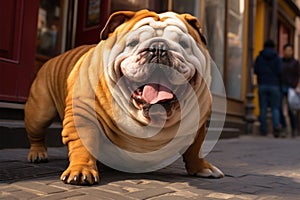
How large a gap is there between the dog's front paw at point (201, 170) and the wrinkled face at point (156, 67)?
0.55m

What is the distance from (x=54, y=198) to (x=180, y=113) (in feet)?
2.74

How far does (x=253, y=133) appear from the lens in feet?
29.7

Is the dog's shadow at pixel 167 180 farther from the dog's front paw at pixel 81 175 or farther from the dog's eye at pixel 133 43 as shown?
the dog's eye at pixel 133 43

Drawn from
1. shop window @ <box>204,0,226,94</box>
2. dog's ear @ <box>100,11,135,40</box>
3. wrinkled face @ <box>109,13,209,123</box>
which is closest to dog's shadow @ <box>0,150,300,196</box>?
wrinkled face @ <box>109,13,209,123</box>

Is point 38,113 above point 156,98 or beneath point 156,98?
beneath

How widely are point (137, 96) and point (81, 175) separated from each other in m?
0.52

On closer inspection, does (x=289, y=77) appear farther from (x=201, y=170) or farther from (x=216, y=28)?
(x=201, y=170)

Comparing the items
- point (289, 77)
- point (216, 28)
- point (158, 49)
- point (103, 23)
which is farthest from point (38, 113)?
point (289, 77)

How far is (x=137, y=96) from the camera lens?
87.6 inches

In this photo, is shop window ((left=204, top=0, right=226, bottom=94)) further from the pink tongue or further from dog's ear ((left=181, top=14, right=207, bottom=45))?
the pink tongue

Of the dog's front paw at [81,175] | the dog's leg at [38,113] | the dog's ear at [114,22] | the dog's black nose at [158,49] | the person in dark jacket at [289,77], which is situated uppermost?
the person in dark jacket at [289,77]

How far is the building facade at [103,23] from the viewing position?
13.5ft

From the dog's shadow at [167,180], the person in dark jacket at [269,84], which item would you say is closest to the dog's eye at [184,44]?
the dog's shadow at [167,180]

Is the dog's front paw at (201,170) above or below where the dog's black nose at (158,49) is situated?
below
